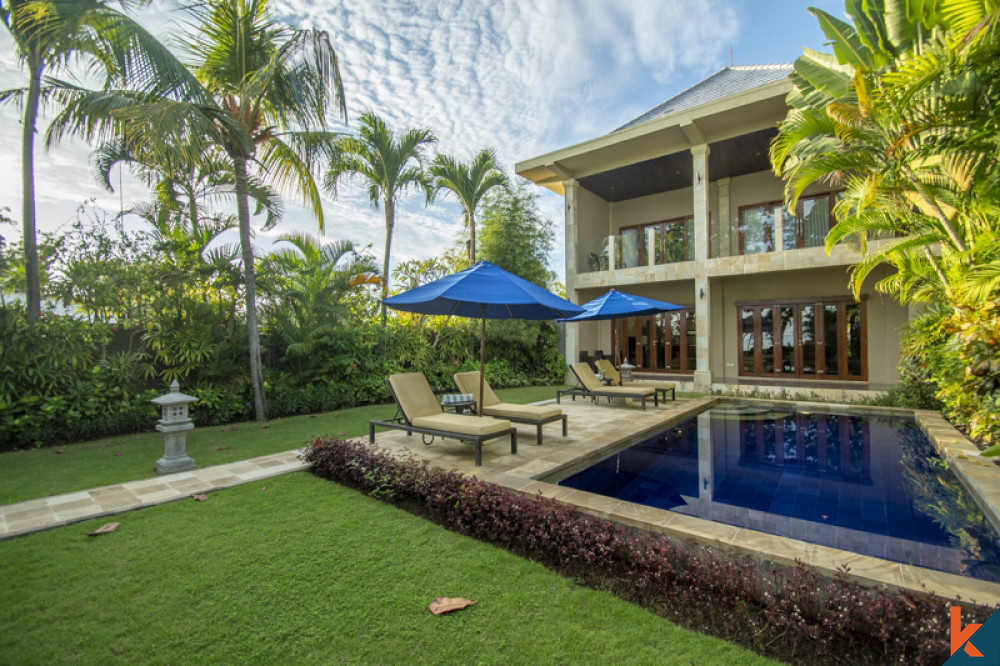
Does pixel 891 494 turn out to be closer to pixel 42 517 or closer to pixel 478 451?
pixel 478 451

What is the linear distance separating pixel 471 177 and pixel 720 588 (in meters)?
14.6

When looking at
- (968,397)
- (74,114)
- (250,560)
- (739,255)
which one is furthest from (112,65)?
(739,255)

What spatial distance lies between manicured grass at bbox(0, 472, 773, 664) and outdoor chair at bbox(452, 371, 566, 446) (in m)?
3.01

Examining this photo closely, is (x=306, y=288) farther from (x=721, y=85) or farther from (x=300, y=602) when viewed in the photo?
(x=721, y=85)

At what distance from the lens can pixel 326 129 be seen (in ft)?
29.8

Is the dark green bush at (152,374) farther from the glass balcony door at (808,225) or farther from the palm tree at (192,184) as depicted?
the glass balcony door at (808,225)

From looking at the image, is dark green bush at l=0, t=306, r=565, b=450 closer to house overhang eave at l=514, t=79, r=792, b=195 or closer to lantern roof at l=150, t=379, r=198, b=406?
lantern roof at l=150, t=379, r=198, b=406

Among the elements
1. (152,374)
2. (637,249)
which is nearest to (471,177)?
(637,249)

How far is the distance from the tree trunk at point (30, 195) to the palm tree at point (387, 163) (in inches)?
207

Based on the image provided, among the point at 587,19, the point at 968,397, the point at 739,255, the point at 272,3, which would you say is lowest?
the point at 968,397

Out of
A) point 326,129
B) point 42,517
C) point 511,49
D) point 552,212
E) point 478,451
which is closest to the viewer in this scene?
point 42,517

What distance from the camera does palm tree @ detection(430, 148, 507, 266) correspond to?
50.1 feet

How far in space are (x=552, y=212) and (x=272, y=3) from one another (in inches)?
457

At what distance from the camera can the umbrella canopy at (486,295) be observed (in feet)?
18.4
